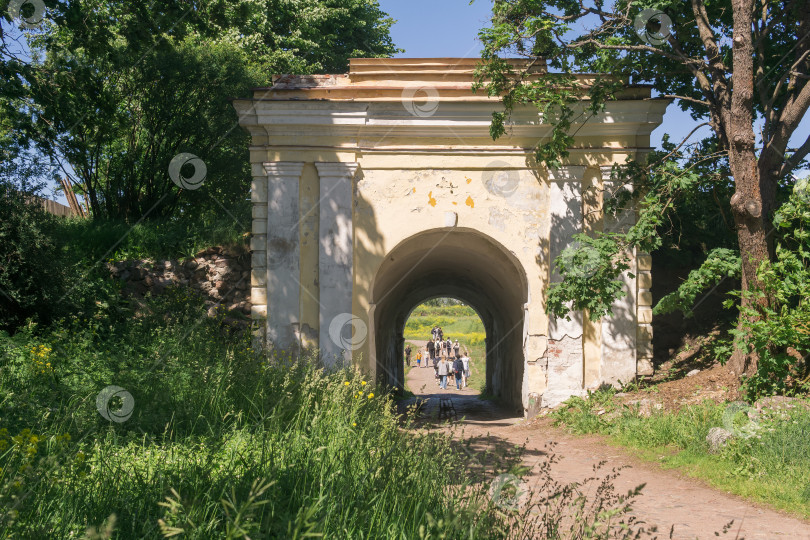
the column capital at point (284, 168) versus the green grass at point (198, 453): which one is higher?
the column capital at point (284, 168)

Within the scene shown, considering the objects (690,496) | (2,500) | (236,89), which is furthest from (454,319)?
(2,500)

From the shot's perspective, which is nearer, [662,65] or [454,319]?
[662,65]

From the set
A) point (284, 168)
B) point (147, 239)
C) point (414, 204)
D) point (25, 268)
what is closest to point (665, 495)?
point (414, 204)

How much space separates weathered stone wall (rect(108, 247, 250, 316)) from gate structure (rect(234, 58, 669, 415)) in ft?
2.90

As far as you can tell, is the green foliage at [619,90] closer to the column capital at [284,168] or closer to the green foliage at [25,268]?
the column capital at [284,168]

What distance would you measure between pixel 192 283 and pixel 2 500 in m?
8.77

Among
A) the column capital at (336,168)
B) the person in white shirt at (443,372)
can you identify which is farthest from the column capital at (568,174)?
the person in white shirt at (443,372)

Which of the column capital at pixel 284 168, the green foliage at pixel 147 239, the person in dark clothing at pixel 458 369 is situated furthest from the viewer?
the person in dark clothing at pixel 458 369

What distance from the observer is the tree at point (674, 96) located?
873 cm

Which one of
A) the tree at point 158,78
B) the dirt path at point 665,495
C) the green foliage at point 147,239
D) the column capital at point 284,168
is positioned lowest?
the dirt path at point 665,495

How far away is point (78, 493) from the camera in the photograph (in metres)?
3.97

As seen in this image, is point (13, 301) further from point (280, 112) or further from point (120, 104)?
point (120, 104)

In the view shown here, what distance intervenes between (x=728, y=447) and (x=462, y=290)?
39.5 feet

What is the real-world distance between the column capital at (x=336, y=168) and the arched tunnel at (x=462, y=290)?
1.41 meters
